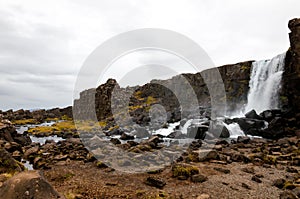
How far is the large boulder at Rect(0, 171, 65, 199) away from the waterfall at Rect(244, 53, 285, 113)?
185 ft

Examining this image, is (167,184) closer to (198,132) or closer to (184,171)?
(184,171)

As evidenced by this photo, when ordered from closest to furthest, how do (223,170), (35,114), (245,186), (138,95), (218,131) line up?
(245,186), (223,170), (218,131), (138,95), (35,114)

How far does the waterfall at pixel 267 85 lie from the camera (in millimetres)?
54250

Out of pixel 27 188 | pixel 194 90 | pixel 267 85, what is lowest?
pixel 27 188

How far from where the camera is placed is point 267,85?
5719cm

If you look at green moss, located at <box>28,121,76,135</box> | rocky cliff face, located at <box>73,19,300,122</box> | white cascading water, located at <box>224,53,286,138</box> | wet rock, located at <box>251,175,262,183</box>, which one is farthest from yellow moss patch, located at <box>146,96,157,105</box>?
wet rock, located at <box>251,175,262,183</box>

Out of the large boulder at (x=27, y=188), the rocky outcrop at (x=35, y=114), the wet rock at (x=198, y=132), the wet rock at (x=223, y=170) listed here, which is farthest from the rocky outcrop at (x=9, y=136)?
the rocky outcrop at (x=35, y=114)

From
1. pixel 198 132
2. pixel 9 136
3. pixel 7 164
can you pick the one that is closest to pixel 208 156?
pixel 7 164


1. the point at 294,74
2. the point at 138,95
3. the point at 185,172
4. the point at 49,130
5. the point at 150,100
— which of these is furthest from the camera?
the point at 138,95

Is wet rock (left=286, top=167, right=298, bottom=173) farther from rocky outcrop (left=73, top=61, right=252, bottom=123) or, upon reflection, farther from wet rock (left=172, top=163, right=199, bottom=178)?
rocky outcrop (left=73, top=61, right=252, bottom=123)

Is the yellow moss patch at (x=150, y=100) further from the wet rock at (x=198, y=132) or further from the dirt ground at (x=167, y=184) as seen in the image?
the dirt ground at (x=167, y=184)

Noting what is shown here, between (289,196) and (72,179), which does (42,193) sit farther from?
(289,196)

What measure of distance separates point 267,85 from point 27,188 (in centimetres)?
6032

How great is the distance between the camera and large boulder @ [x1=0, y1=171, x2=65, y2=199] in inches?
319
